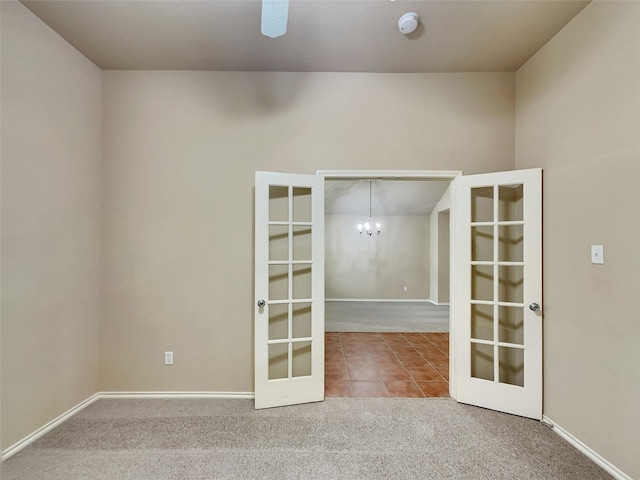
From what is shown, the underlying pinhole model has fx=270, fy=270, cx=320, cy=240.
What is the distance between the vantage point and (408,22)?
6.30 ft

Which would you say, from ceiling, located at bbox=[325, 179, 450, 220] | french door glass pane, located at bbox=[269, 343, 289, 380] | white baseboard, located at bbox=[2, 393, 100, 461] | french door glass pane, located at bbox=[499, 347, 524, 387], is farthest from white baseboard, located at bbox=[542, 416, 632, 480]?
ceiling, located at bbox=[325, 179, 450, 220]

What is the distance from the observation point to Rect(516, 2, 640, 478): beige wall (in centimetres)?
159

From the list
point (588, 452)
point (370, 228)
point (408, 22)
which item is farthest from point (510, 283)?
point (370, 228)

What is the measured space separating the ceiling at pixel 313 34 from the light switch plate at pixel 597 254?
5.34ft

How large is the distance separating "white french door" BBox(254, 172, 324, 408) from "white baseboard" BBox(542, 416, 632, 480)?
1.81m

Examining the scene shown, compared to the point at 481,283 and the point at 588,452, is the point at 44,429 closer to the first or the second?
the point at 481,283

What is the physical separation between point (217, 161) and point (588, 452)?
355 cm

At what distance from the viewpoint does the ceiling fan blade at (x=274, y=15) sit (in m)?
1.35

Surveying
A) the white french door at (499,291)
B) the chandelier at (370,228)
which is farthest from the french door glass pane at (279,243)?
the chandelier at (370,228)

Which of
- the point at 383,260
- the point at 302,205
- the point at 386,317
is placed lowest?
the point at 386,317

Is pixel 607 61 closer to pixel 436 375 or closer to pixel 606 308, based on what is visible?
pixel 606 308

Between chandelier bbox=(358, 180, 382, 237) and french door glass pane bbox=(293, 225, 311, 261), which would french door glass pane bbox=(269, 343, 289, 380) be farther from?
chandelier bbox=(358, 180, 382, 237)

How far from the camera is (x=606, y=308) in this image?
172 cm

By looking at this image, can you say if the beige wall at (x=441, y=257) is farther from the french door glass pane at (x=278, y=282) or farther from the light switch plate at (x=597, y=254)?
the french door glass pane at (x=278, y=282)
